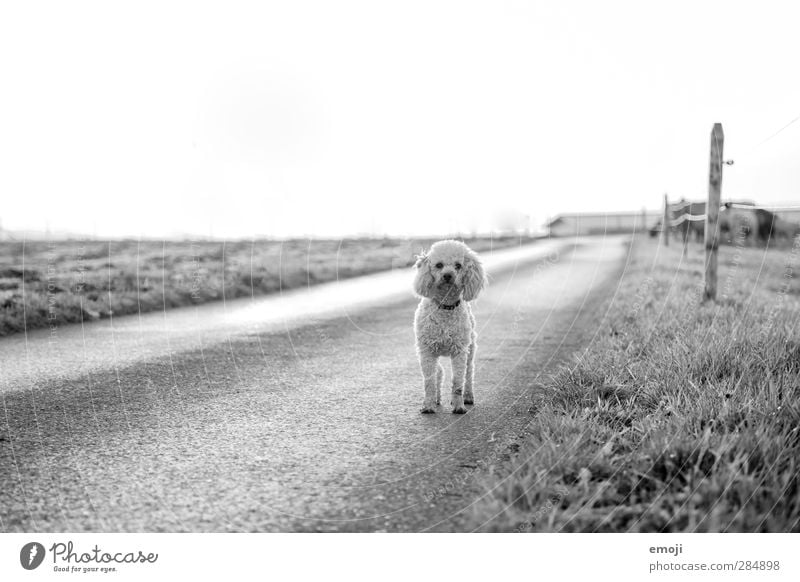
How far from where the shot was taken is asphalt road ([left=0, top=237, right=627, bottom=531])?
9.43 feet

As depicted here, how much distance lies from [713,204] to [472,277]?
5754mm

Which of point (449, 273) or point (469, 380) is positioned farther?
point (469, 380)

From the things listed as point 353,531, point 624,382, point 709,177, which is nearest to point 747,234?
point 709,177

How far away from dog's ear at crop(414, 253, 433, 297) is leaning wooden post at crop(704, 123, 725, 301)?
223 inches

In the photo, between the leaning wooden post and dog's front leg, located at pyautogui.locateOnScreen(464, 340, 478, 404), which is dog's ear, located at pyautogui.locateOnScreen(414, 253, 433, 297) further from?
the leaning wooden post

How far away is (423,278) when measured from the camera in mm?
4934

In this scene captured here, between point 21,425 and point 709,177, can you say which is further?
point 709,177

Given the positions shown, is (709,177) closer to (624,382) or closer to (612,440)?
(624,382)

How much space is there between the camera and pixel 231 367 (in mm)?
6188

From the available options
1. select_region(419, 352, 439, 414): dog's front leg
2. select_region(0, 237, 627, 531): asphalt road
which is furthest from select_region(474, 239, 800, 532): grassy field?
select_region(419, 352, 439, 414): dog's front leg

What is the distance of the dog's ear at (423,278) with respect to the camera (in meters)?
4.92

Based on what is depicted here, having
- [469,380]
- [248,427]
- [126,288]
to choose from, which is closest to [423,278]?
[469,380]

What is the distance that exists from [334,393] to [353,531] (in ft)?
8.29
